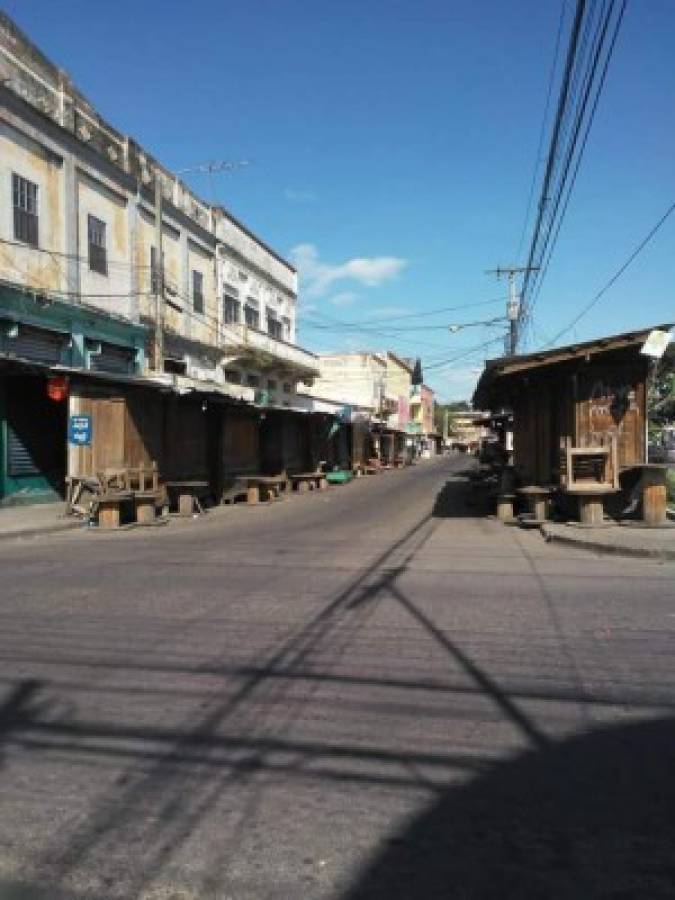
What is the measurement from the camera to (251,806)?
14.6ft

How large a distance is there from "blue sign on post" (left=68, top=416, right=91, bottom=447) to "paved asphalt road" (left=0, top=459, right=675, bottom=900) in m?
9.27

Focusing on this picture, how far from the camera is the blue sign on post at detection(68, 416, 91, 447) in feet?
66.3

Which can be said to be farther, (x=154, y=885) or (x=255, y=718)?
(x=255, y=718)

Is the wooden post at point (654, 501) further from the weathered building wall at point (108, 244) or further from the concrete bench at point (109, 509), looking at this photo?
the weathered building wall at point (108, 244)

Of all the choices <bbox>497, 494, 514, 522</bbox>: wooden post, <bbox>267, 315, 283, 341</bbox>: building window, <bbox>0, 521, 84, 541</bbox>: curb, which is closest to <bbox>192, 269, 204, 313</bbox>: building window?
<bbox>267, 315, 283, 341</bbox>: building window

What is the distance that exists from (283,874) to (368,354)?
76.6m

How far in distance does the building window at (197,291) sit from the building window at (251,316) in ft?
19.6

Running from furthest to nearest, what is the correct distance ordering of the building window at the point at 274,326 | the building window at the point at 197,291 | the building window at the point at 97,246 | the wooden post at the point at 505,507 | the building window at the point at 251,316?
the building window at the point at 274,326, the building window at the point at 251,316, the building window at the point at 197,291, the building window at the point at 97,246, the wooden post at the point at 505,507

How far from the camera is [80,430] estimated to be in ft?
66.5

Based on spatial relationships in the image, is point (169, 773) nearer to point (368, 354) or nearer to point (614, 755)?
point (614, 755)

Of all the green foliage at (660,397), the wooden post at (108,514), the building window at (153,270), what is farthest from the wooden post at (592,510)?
the building window at (153,270)

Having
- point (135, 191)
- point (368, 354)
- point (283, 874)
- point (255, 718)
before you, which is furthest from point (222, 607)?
point (368, 354)

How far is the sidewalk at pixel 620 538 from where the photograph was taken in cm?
1375

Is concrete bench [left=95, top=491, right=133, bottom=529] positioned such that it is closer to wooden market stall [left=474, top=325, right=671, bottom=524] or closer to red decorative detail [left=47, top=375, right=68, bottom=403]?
red decorative detail [left=47, top=375, right=68, bottom=403]
